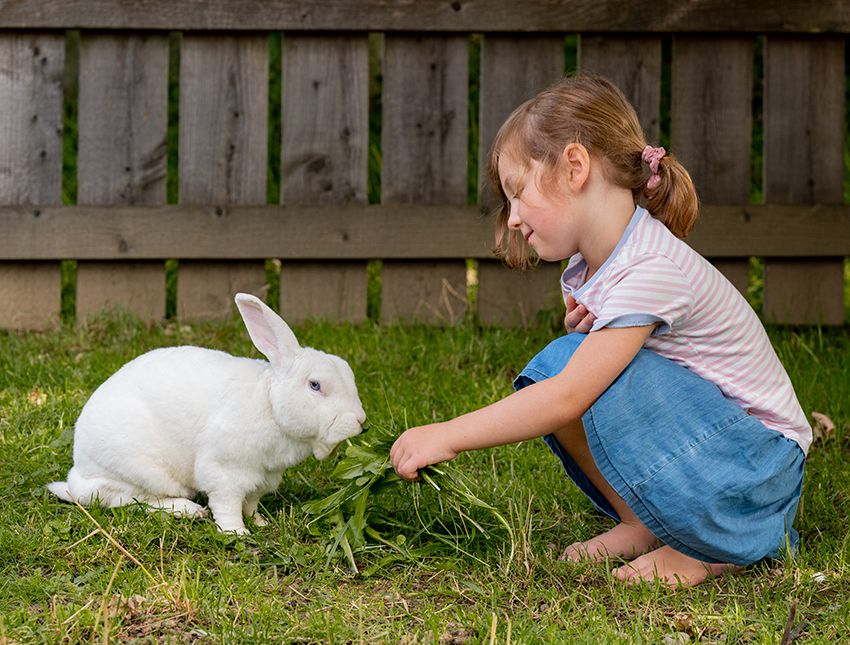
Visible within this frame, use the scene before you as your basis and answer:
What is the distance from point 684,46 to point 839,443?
229 centimetres

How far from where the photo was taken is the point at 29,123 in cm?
533

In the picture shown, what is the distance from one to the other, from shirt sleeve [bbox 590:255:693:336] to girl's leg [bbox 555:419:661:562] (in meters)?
0.42

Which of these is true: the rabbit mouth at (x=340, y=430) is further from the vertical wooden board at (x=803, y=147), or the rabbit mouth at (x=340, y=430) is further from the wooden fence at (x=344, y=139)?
the vertical wooden board at (x=803, y=147)

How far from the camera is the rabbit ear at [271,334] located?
3059 millimetres

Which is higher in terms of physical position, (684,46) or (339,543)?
(684,46)

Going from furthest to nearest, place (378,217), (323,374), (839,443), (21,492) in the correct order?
(378,217)
(839,443)
(21,492)
(323,374)

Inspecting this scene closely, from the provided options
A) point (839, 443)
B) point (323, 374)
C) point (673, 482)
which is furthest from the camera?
point (839, 443)

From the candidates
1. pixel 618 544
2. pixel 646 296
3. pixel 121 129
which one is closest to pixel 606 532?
pixel 618 544

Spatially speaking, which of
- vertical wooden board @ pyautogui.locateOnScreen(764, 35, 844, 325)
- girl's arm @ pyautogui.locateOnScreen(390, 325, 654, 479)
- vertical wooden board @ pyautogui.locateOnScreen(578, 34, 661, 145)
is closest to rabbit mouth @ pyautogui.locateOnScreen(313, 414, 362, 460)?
girl's arm @ pyautogui.locateOnScreen(390, 325, 654, 479)

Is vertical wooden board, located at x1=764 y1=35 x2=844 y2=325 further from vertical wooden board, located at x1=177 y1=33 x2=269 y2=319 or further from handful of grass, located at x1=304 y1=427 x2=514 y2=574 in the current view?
handful of grass, located at x1=304 y1=427 x2=514 y2=574

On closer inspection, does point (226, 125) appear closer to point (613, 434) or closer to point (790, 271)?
point (790, 271)

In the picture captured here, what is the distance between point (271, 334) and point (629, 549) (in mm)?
1103

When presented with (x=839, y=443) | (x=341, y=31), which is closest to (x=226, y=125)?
(x=341, y=31)

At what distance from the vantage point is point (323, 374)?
2.98 meters
